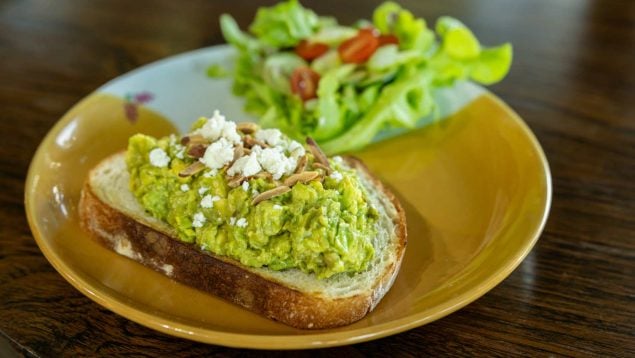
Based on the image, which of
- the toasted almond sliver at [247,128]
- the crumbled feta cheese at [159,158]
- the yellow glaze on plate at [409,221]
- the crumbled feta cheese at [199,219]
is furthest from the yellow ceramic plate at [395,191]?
the toasted almond sliver at [247,128]

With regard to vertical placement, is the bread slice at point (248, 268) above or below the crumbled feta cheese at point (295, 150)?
below

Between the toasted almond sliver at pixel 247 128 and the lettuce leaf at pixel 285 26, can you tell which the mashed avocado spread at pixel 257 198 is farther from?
the lettuce leaf at pixel 285 26

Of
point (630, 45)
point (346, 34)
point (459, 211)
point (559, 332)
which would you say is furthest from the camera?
point (630, 45)

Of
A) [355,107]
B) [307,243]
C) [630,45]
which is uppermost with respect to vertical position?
[307,243]

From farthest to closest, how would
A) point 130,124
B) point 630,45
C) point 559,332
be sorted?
1. point 630,45
2. point 130,124
3. point 559,332

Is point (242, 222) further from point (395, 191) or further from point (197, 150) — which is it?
point (395, 191)

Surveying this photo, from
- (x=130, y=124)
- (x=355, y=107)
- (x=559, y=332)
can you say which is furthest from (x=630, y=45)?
(x=130, y=124)

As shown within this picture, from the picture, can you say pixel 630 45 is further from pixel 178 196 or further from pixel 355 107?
pixel 178 196

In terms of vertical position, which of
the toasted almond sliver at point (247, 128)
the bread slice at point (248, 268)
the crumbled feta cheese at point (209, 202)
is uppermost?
the toasted almond sliver at point (247, 128)
